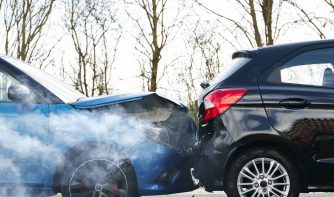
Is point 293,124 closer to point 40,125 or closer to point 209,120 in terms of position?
point 209,120

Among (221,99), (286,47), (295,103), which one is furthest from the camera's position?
(286,47)

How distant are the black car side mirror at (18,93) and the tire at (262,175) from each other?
1991 millimetres

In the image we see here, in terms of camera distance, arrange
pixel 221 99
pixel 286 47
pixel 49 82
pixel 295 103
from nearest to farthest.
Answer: pixel 295 103 → pixel 221 99 → pixel 286 47 → pixel 49 82

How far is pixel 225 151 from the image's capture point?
486cm

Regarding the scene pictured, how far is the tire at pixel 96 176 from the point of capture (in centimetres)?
496

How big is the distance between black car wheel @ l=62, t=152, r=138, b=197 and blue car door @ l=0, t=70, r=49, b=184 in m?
0.26

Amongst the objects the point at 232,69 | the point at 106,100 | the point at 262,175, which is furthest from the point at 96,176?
the point at 232,69

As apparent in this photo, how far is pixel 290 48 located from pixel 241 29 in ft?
40.4

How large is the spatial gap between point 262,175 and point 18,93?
2.32 m

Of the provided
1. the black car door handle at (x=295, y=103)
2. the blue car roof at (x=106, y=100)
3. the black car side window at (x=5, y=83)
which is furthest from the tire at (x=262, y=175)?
the black car side window at (x=5, y=83)

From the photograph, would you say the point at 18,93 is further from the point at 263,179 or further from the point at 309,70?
the point at 309,70

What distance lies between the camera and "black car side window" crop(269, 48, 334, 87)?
4.89m

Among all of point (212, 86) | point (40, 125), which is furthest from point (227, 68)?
point (40, 125)

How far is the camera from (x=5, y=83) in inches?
202
